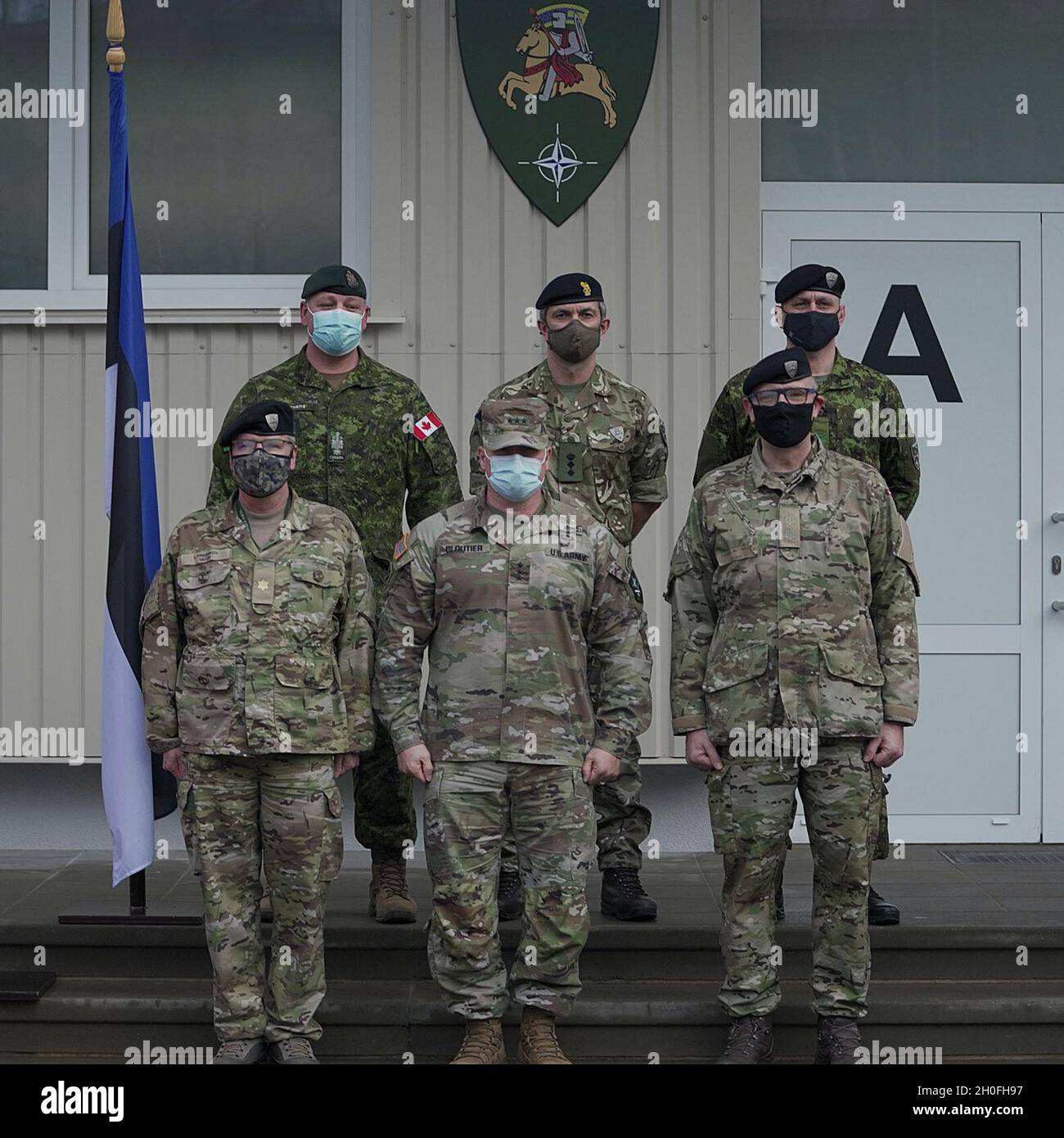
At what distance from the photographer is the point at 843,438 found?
4.54m

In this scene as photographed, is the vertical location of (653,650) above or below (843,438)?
below

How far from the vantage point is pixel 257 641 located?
13.1ft

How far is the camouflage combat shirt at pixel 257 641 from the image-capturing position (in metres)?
3.94

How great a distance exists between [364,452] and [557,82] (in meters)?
2.10

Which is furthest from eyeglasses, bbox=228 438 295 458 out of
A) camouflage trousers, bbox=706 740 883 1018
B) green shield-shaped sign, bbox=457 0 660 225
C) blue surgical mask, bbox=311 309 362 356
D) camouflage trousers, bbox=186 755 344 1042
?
green shield-shaped sign, bbox=457 0 660 225

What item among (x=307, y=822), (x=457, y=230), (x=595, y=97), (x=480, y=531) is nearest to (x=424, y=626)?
(x=480, y=531)

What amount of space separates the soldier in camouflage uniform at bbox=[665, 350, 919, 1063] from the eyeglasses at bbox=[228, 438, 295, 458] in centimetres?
117

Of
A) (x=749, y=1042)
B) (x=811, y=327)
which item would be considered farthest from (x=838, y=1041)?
(x=811, y=327)

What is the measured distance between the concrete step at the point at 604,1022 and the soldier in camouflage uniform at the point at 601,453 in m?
0.39

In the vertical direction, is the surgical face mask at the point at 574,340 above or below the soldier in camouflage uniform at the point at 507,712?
above

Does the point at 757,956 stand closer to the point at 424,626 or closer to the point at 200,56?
the point at 424,626

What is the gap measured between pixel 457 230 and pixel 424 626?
243cm

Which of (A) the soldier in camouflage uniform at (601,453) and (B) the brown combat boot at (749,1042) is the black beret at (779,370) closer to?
(A) the soldier in camouflage uniform at (601,453)

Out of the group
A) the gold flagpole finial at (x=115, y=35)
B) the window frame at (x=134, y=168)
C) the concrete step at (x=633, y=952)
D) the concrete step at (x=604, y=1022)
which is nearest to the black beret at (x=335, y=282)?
the gold flagpole finial at (x=115, y=35)
